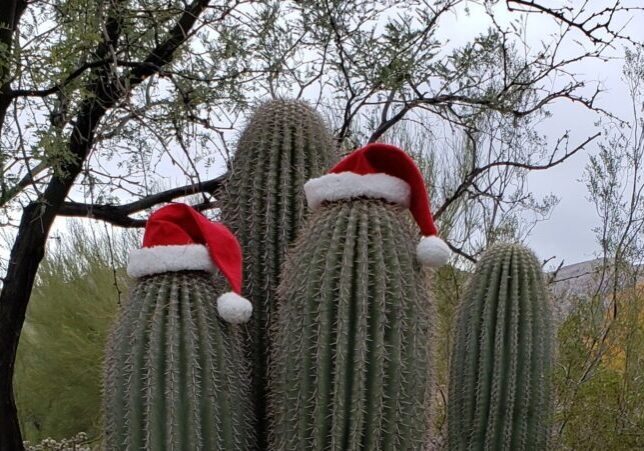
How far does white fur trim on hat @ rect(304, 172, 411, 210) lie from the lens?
2.04 metres

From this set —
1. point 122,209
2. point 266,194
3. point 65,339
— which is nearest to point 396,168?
point 266,194

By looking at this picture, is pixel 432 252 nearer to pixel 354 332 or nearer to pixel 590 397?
pixel 354 332

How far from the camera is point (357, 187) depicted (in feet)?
6.69

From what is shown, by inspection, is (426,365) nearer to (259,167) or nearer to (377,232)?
(377,232)

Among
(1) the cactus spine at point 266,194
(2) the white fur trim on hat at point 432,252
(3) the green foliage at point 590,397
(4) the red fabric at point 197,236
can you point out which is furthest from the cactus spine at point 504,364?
(4) the red fabric at point 197,236

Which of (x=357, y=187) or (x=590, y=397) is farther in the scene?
(x=590, y=397)

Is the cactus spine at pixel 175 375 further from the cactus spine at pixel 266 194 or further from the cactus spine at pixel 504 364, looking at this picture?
the cactus spine at pixel 504 364

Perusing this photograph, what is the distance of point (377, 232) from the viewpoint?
1.97 meters

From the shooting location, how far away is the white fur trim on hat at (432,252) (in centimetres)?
197

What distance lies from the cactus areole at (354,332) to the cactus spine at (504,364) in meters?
0.82

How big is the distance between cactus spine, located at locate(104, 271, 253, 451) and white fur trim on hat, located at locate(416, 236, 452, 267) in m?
0.45

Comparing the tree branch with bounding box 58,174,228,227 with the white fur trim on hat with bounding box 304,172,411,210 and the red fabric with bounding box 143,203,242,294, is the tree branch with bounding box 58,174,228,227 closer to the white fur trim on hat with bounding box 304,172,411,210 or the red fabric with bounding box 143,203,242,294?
the red fabric with bounding box 143,203,242,294

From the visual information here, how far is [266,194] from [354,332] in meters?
0.50

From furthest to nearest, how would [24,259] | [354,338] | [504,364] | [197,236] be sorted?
1. [24,259]
2. [504,364]
3. [197,236]
4. [354,338]
